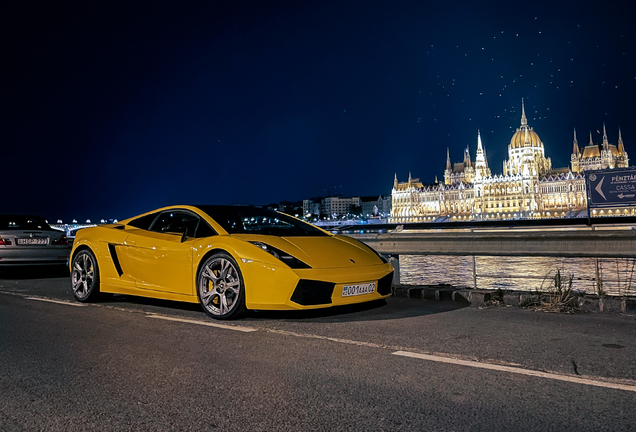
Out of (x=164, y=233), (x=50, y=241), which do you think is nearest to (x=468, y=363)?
(x=164, y=233)

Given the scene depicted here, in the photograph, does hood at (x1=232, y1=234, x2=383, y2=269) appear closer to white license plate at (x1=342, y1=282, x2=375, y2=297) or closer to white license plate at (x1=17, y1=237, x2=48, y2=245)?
white license plate at (x1=342, y1=282, x2=375, y2=297)

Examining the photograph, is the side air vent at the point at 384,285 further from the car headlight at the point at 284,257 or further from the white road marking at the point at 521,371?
the white road marking at the point at 521,371

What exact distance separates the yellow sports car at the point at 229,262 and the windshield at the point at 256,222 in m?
0.01

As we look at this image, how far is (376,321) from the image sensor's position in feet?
19.5

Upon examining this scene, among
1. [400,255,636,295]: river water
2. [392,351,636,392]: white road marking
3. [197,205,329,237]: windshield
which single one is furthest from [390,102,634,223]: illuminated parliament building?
[392,351,636,392]: white road marking

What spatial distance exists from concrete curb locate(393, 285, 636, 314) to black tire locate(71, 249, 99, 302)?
4211 mm

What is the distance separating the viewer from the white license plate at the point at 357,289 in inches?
227

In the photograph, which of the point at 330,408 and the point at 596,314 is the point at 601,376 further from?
the point at 596,314

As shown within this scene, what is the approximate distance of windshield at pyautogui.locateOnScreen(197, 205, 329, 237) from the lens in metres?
6.50

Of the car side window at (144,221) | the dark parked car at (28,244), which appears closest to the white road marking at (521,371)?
the car side window at (144,221)

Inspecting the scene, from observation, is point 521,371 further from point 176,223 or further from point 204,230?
point 176,223

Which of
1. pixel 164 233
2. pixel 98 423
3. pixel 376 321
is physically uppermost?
pixel 164 233

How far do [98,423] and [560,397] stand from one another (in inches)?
105

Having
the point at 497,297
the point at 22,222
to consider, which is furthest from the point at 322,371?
the point at 22,222
